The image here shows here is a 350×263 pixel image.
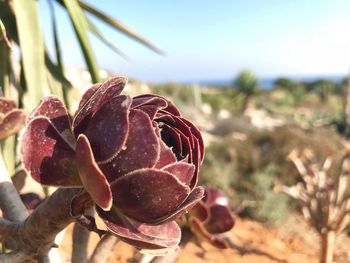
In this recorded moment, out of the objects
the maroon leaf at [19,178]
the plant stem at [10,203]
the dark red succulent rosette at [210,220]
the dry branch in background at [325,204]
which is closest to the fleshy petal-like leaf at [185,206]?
the plant stem at [10,203]

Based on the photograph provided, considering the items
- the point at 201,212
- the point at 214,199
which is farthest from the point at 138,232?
the point at 214,199

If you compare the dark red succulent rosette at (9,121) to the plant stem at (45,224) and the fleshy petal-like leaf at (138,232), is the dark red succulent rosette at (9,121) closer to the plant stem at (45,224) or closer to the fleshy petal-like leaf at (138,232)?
the plant stem at (45,224)

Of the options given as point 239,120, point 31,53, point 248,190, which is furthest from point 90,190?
point 239,120

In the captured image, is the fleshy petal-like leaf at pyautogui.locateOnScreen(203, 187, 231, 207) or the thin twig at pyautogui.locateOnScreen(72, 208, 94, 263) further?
the fleshy petal-like leaf at pyautogui.locateOnScreen(203, 187, 231, 207)

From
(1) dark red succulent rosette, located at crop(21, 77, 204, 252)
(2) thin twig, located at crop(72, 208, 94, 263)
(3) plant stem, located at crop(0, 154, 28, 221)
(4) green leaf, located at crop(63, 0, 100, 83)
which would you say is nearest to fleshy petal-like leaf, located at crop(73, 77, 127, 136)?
(1) dark red succulent rosette, located at crop(21, 77, 204, 252)

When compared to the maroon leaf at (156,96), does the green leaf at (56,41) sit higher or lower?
lower

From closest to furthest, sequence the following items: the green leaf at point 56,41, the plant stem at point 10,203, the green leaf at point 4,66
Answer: the plant stem at point 10,203, the green leaf at point 4,66, the green leaf at point 56,41

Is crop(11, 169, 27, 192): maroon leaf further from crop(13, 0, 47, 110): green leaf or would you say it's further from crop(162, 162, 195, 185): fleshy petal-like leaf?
crop(162, 162, 195, 185): fleshy petal-like leaf
